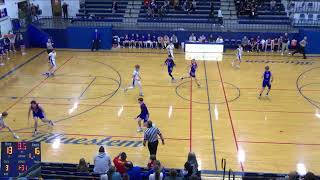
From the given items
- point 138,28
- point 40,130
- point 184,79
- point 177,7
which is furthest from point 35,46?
point 40,130

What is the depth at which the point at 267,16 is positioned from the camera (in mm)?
30297

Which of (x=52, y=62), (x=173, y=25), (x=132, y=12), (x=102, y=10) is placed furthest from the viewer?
(x=102, y=10)

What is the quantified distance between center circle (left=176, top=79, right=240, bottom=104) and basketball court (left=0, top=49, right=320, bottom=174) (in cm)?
5

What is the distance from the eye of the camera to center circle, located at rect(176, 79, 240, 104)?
1805 cm

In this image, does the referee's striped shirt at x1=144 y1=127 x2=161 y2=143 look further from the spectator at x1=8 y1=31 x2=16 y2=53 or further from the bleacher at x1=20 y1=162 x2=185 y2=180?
the spectator at x1=8 y1=31 x2=16 y2=53

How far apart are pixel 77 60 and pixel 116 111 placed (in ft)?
32.3

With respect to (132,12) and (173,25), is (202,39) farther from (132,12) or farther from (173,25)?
(132,12)

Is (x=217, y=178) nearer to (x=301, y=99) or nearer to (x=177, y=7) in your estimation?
(x=301, y=99)

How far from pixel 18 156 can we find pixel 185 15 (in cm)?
2301

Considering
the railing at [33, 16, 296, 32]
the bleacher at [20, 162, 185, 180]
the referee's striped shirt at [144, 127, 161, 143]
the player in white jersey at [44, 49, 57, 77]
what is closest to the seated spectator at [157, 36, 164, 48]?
the railing at [33, 16, 296, 32]

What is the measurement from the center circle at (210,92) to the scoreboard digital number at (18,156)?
9247 mm

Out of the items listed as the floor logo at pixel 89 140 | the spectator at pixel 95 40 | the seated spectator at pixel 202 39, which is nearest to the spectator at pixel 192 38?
the seated spectator at pixel 202 39

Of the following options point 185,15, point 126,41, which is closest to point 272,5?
point 185,15

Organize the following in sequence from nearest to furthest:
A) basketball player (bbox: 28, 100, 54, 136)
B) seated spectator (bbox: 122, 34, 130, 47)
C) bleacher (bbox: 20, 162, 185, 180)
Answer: bleacher (bbox: 20, 162, 185, 180)
basketball player (bbox: 28, 100, 54, 136)
seated spectator (bbox: 122, 34, 130, 47)
